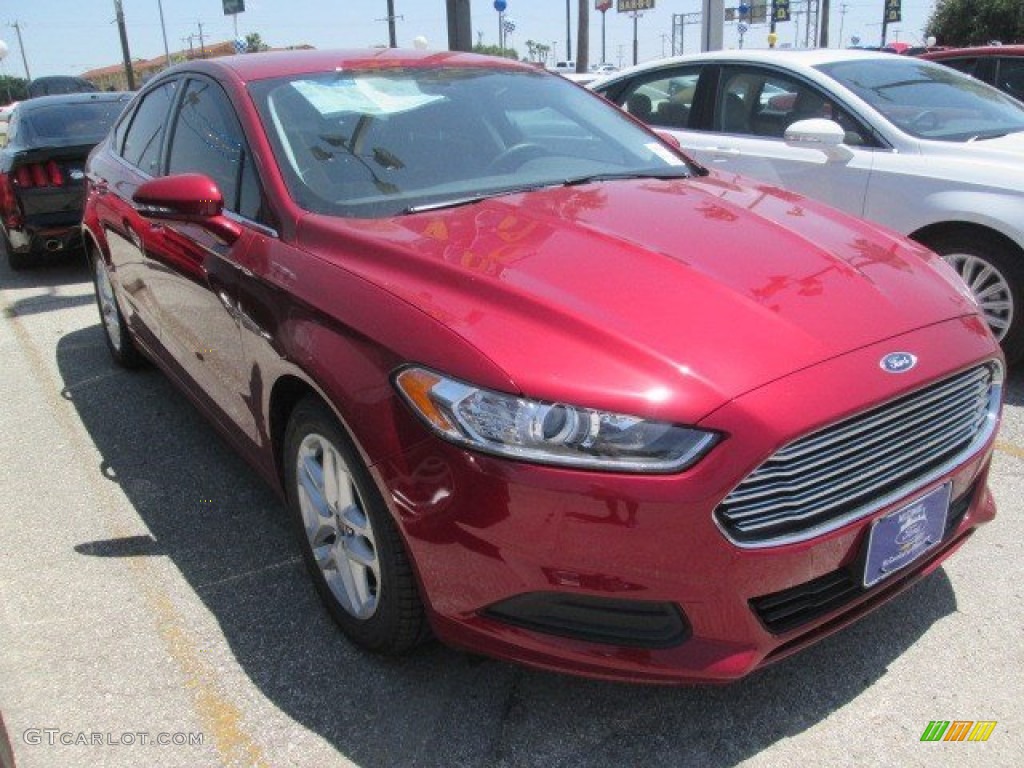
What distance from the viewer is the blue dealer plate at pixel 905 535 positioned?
198cm

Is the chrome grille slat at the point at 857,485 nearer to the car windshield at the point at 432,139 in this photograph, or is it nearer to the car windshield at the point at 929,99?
the car windshield at the point at 432,139

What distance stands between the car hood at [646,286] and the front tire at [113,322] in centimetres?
263

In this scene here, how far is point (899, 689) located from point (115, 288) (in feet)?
12.9

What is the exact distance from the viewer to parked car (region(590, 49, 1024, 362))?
4.12 meters

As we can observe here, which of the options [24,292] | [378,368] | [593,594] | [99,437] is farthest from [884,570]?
[24,292]

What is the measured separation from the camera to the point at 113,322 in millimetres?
4852

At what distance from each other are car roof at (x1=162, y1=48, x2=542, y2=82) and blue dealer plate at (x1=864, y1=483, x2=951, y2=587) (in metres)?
2.36

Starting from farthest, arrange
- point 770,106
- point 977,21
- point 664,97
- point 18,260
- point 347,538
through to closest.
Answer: point 977,21 < point 18,260 < point 664,97 < point 770,106 < point 347,538

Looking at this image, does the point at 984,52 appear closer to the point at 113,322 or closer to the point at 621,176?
the point at 621,176

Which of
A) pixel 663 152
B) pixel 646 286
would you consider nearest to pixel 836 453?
pixel 646 286

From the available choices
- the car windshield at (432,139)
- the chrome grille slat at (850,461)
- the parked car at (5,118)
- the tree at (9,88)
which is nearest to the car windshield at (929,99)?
the car windshield at (432,139)

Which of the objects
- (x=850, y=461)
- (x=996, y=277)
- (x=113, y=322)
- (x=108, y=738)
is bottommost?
(x=108, y=738)

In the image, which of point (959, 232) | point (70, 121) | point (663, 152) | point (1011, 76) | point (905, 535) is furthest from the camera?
point (70, 121)

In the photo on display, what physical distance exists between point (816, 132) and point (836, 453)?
295 cm
